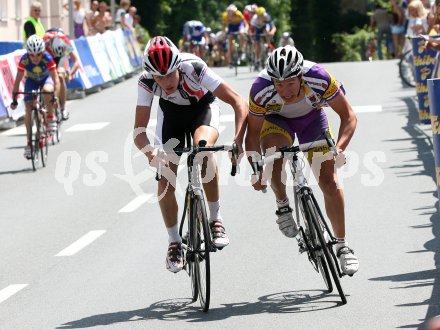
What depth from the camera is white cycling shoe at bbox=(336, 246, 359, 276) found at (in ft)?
32.1

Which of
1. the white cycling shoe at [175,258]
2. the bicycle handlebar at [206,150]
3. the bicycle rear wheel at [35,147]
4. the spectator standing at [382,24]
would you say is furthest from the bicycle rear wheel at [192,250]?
the spectator standing at [382,24]

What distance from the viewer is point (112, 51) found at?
1344 inches

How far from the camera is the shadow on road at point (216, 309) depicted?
9.54 m

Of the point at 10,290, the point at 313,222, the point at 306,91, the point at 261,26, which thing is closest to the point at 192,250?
the point at 313,222

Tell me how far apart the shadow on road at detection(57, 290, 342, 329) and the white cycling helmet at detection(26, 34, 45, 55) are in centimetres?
992

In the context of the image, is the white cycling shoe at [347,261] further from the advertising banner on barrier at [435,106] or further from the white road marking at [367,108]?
the white road marking at [367,108]

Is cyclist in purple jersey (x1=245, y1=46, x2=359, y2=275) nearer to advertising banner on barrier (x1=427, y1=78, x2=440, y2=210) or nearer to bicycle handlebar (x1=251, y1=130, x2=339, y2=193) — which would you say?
bicycle handlebar (x1=251, y1=130, x2=339, y2=193)

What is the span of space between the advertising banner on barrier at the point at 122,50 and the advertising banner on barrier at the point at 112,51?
1.10 ft

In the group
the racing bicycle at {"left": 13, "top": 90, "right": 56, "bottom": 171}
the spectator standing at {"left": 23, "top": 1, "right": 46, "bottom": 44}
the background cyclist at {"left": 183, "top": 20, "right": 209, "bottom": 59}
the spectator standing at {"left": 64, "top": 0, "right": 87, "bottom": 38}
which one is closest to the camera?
the racing bicycle at {"left": 13, "top": 90, "right": 56, "bottom": 171}

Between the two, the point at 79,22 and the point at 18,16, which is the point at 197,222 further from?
the point at 18,16

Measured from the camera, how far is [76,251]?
12758 mm

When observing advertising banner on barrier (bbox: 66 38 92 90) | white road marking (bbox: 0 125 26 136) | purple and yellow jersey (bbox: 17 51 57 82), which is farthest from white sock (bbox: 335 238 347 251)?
advertising banner on barrier (bbox: 66 38 92 90)

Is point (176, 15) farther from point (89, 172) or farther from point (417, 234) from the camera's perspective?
point (417, 234)

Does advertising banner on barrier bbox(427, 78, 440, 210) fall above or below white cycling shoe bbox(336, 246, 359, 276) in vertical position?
above
